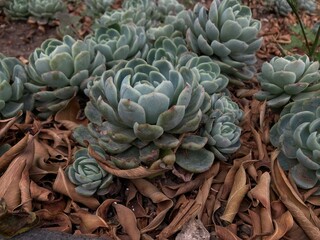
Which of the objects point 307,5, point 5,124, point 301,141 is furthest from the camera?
point 307,5

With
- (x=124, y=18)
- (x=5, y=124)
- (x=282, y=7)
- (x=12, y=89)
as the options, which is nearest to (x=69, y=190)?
(x=5, y=124)

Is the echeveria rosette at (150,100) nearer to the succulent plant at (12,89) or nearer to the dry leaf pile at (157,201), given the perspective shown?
the dry leaf pile at (157,201)

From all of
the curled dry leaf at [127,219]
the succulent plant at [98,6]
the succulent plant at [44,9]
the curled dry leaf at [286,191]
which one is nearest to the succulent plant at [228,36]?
the curled dry leaf at [286,191]

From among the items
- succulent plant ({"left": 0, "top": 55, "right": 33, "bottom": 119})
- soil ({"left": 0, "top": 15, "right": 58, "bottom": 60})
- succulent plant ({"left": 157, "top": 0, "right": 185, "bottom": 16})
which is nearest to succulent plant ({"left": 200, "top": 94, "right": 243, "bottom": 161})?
succulent plant ({"left": 0, "top": 55, "right": 33, "bottom": 119})

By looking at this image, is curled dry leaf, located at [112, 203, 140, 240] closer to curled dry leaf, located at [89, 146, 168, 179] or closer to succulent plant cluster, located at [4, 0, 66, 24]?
curled dry leaf, located at [89, 146, 168, 179]

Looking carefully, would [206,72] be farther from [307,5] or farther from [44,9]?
[307,5]
